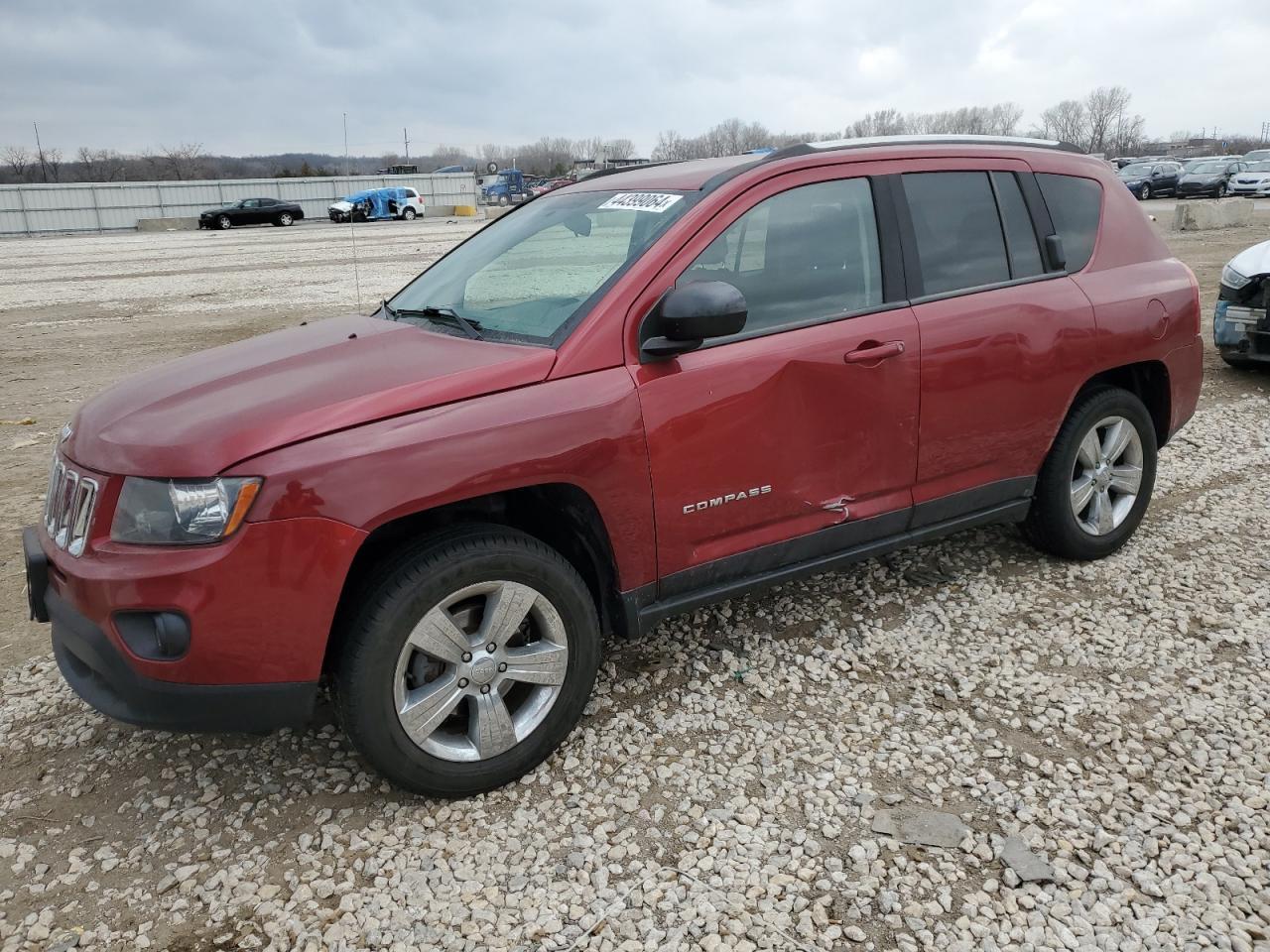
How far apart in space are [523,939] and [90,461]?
182 cm

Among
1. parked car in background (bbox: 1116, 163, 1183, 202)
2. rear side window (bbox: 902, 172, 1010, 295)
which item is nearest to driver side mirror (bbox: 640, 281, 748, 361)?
rear side window (bbox: 902, 172, 1010, 295)

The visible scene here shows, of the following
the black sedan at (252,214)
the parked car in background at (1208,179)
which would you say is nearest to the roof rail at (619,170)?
the parked car in background at (1208,179)

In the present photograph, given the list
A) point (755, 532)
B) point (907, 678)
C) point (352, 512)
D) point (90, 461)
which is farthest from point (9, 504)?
point (907, 678)

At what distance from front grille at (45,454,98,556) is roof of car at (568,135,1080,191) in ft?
7.17

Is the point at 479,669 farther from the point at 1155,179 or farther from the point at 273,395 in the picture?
the point at 1155,179

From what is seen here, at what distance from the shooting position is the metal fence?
45875 millimetres

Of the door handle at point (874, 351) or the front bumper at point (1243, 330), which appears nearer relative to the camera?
the door handle at point (874, 351)

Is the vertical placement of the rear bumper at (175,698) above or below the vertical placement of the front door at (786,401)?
below

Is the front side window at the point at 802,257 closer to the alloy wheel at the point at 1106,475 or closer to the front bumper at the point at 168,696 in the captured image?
the alloy wheel at the point at 1106,475

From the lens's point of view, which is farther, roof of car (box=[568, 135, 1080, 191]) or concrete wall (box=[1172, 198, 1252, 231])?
concrete wall (box=[1172, 198, 1252, 231])

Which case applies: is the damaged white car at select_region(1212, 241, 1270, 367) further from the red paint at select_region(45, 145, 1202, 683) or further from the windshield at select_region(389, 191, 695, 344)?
the windshield at select_region(389, 191, 695, 344)

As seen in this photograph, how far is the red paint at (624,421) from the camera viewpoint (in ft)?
8.51

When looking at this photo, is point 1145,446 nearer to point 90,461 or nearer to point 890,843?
point 890,843

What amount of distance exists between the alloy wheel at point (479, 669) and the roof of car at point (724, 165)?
165 centimetres
